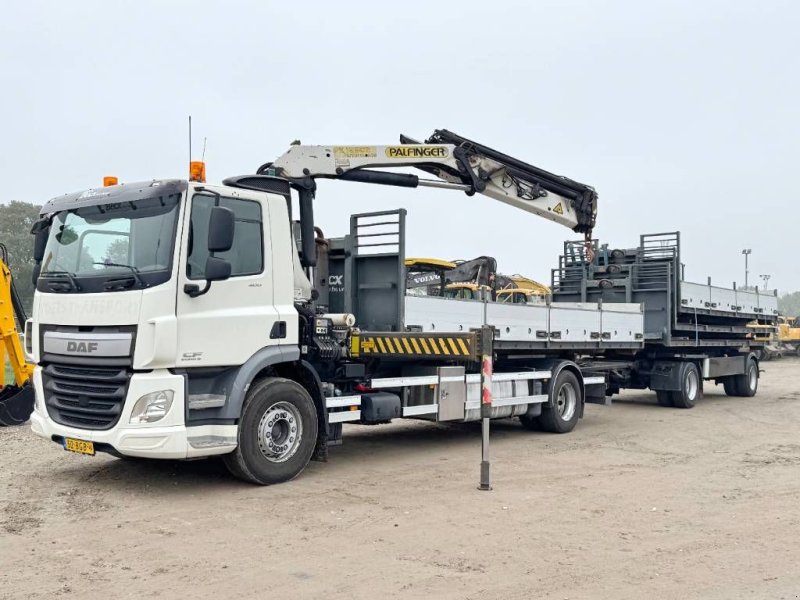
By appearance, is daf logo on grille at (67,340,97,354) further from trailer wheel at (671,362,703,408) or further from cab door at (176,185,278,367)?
trailer wheel at (671,362,703,408)

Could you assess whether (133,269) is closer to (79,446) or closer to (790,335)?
(79,446)

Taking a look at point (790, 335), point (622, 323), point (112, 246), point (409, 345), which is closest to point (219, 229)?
point (112, 246)

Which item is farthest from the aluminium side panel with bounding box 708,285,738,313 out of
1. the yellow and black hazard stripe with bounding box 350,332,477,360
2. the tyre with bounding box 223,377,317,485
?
the tyre with bounding box 223,377,317,485

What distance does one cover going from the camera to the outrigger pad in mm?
11797

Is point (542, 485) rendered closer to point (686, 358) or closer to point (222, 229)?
point (222, 229)

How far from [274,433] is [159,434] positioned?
129cm

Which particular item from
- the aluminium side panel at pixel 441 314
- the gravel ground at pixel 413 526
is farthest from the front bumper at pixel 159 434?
the aluminium side panel at pixel 441 314

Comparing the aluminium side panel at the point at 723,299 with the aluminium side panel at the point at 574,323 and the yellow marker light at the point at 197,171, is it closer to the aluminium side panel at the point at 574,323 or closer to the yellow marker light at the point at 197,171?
the aluminium side panel at the point at 574,323

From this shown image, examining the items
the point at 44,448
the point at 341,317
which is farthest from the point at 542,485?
the point at 44,448

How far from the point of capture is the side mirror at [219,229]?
281 inches

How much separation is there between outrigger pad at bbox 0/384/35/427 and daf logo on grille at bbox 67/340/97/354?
5.24m

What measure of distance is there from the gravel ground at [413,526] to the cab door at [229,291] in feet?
4.67

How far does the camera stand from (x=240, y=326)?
7656 millimetres

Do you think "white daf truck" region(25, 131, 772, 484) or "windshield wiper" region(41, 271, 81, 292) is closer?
"white daf truck" region(25, 131, 772, 484)
